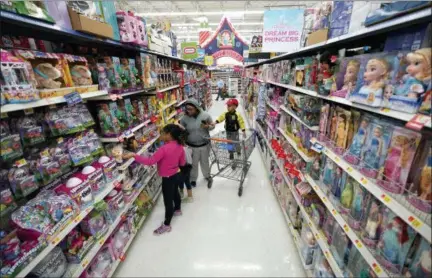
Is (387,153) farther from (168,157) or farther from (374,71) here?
(168,157)

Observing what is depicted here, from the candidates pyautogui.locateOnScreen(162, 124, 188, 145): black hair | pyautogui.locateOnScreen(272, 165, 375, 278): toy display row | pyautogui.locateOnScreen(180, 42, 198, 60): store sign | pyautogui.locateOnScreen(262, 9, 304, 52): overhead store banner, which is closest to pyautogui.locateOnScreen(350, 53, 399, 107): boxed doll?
pyautogui.locateOnScreen(272, 165, 375, 278): toy display row

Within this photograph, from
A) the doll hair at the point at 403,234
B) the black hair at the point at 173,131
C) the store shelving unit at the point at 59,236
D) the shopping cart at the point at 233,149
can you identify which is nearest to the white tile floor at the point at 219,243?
the shopping cart at the point at 233,149

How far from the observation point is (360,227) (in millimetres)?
1364

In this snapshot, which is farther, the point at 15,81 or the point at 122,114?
the point at 122,114

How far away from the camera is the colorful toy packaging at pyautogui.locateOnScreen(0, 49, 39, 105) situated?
1107mm

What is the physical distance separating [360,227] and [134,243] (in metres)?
2.34

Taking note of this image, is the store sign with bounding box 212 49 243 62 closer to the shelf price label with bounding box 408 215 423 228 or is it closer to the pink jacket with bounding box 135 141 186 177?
the pink jacket with bounding box 135 141 186 177

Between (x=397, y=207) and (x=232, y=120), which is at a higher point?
(x=397, y=207)

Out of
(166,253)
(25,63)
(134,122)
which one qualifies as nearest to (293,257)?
(166,253)

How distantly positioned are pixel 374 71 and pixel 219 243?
7.40 feet

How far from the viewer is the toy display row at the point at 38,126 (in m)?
1.25

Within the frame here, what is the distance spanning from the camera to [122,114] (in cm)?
232

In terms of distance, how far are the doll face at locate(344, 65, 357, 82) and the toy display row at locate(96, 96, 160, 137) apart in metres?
2.02

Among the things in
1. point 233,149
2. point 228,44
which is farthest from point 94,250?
point 228,44
